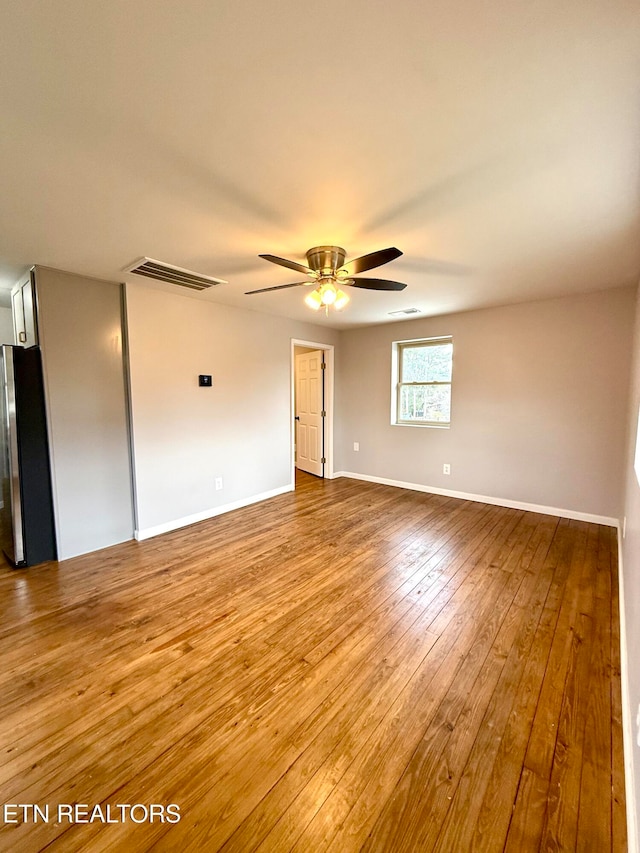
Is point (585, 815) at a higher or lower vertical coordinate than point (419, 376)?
lower

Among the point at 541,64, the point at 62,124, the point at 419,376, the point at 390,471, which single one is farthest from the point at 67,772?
the point at 419,376

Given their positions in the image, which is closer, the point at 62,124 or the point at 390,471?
the point at 62,124

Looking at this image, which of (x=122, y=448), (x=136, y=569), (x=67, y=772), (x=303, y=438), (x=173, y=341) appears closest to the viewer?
(x=67, y=772)

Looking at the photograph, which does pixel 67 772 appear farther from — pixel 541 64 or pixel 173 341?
pixel 173 341

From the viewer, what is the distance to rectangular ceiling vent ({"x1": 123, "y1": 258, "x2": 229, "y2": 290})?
2.78 meters

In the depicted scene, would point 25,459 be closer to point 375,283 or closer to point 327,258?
point 327,258

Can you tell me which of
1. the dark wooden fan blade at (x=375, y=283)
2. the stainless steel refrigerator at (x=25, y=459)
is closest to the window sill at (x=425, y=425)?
the dark wooden fan blade at (x=375, y=283)

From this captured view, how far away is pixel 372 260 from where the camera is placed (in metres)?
2.05

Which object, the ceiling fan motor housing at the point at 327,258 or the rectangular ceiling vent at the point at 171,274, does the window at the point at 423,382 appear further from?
the rectangular ceiling vent at the point at 171,274

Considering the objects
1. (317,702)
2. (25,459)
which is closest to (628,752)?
(317,702)

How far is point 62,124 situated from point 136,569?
2.84m

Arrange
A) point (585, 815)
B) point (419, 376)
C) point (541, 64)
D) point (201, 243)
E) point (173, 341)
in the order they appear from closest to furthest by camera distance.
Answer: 1. point (541, 64)
2. point (585, 815)
3. point (201, 243)
4. point (173, 341)
5. point (419, 376)

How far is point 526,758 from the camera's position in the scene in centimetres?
137

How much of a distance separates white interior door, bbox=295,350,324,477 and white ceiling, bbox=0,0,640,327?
343 cm
